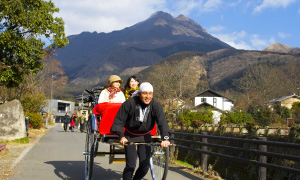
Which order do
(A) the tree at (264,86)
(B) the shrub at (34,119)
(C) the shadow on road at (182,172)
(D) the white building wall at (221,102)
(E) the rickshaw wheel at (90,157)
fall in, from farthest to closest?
1. (D) the white building wall at (221,102)
2. (A) the tree at (264,86)
3. (B) the shrub at (34,119)
4. (C) the shadow on road at (182,172)
5. (E) the rickshaw wheel at (90,157)

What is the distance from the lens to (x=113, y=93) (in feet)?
26.9

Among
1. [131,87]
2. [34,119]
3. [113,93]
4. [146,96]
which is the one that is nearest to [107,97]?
[113,93]

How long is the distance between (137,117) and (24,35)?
548 inches

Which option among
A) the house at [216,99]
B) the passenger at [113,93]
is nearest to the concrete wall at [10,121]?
the passenger at [113,93]

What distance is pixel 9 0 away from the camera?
16.6 m

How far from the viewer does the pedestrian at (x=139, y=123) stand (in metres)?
5.84

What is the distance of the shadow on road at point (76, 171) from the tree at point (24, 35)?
26.9ft

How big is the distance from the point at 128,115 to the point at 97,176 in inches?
131

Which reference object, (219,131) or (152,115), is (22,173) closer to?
(152,115)

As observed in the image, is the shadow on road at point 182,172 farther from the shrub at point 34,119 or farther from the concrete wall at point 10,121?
the shrub at point 34,119

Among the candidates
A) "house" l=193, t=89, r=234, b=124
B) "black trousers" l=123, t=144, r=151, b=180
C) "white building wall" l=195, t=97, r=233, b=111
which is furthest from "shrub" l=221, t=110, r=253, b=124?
"white building wall" l=195, t=97, r=233, b=111

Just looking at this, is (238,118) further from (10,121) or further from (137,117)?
(137,117)

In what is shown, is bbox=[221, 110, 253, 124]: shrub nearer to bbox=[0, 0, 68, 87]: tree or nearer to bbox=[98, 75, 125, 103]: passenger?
bbox=[0, 0, 68, 87]: tree

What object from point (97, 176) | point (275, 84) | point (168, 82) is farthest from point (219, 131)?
point (275, 84)
